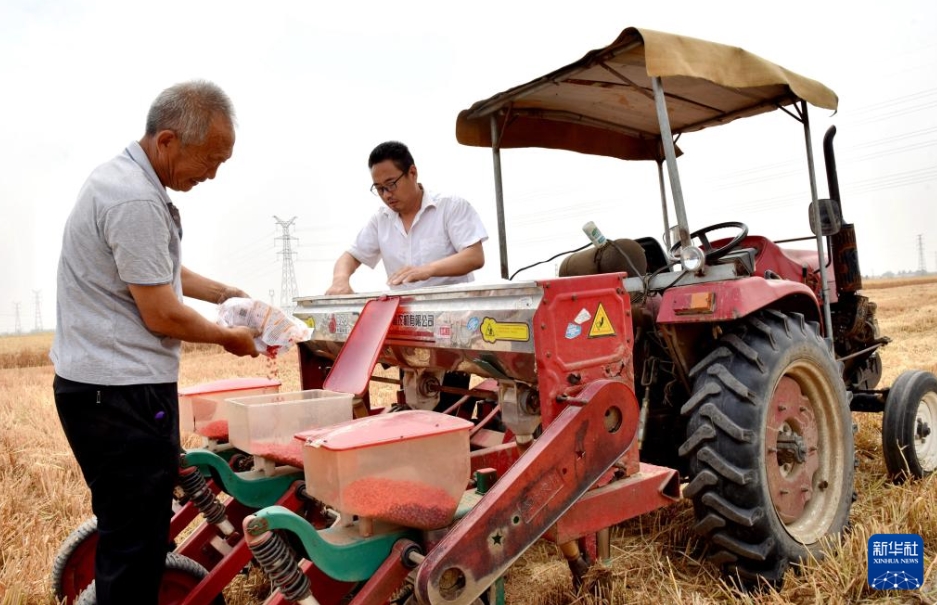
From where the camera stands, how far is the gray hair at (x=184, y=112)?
2217 millimetres

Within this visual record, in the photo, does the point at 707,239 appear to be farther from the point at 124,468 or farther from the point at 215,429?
the point at 124,468

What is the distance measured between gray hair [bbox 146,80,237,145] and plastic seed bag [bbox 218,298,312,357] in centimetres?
72

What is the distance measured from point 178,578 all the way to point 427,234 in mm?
2217

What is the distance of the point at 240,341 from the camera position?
2.47 meters

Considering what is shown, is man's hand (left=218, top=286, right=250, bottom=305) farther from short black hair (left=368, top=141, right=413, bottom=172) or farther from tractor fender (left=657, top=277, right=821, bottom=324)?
tractor fender (left=657, top=277, right=821, bottom=324)

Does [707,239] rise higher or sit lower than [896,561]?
higher

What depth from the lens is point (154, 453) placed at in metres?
2.19

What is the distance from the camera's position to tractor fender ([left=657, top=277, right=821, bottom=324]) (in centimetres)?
285

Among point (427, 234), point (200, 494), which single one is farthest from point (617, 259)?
point (200, 494)

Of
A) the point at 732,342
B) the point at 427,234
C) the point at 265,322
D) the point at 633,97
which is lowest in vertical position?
the point at 732,342

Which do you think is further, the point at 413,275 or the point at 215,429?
the point at 413,275

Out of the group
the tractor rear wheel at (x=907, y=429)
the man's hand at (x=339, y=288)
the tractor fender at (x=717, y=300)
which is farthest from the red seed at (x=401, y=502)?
the tractor rear wheel at (x=907, y=429)

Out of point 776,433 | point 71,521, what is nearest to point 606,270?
point 776,433

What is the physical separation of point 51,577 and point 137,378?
1.43 metres
